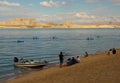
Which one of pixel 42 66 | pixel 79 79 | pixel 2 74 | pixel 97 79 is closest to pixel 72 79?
pixel 79 79

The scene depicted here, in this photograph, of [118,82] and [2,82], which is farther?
[2,82]

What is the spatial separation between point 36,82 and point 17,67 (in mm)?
17619

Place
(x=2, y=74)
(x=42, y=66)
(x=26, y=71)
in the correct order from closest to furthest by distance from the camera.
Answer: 1. (x=2, y=74)
2. (x=26, y=71)
3. (x=42, y=66)

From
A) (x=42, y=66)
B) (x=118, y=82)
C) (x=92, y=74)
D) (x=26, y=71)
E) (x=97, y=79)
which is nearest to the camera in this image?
(x=118, y=82)

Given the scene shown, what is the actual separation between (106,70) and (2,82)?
11397mm

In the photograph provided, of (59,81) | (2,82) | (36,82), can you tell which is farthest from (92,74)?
(2,82)

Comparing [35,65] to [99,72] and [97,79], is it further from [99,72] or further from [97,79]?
[97,79]

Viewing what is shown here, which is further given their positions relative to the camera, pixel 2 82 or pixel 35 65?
pixel 35 65

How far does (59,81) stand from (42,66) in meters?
19.0

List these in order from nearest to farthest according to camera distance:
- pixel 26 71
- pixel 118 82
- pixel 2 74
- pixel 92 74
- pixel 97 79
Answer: pixel 118 82 → pixel 97 79 → pixel 92 74 → pixel 2 74 → pixel 26 71

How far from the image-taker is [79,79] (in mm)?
23859

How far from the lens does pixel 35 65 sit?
42.4 metres

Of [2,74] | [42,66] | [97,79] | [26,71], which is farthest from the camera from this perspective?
[42,66]

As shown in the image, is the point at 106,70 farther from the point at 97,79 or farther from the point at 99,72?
Answer: the point at 97,79
